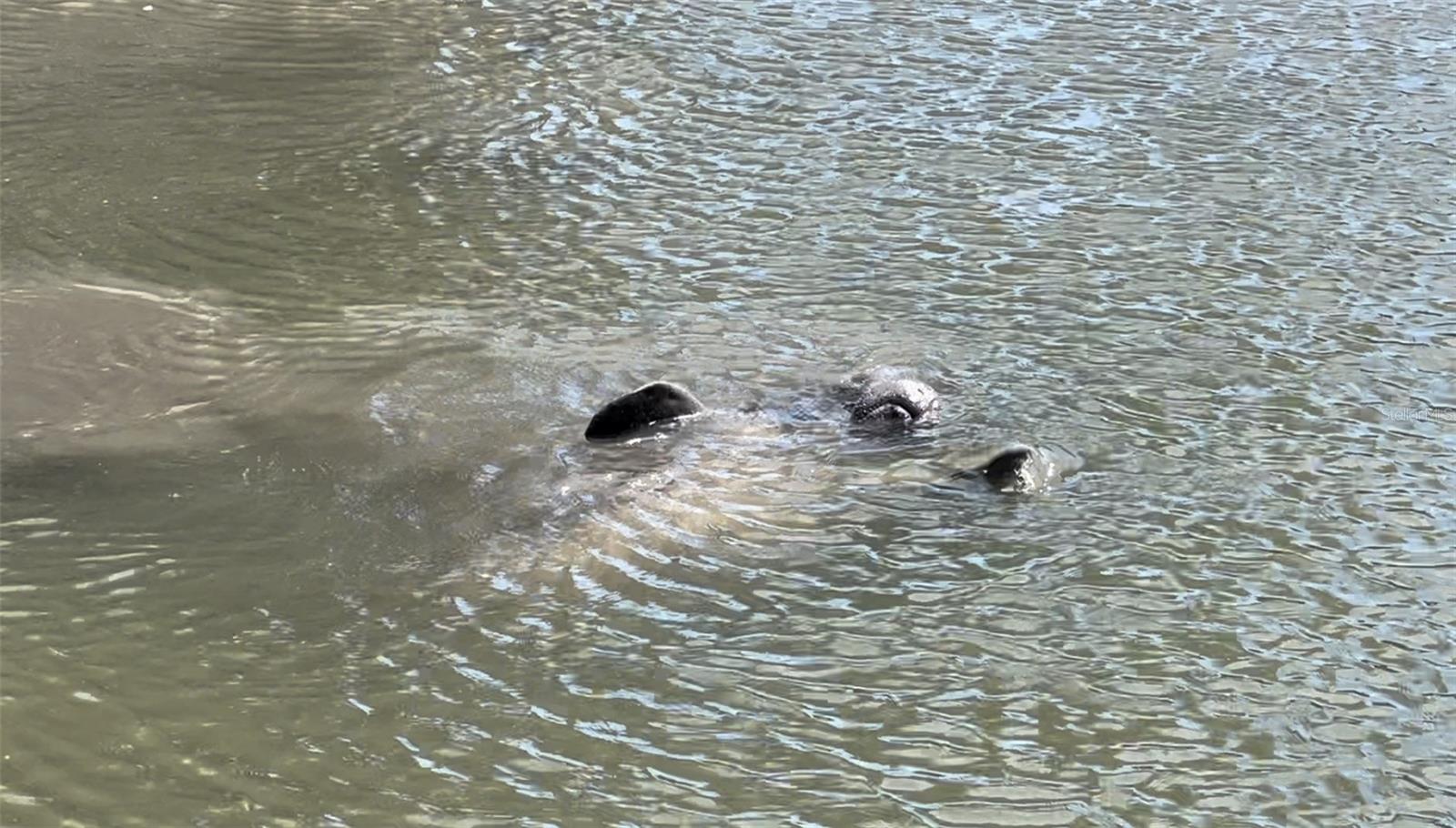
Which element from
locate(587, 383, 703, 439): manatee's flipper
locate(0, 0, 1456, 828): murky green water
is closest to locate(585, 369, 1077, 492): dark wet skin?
locate(587, 383, 703, 439): manatee's flipper

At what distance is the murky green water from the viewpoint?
5.44m

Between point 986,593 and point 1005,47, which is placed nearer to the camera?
point 986,593

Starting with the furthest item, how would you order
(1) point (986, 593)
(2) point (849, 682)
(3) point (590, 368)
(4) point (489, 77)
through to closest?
1. (4) point (489, 77)
2. (3) point (590, 368)
3. (1) point (986, 593)
4. (2) point (849, 682)

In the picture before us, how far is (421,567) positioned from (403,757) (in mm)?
1257

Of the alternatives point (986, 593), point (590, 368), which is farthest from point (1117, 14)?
point (986, 593)

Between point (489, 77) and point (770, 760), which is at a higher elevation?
point (489, 77)

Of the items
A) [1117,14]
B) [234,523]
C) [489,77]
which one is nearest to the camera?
[234,523]

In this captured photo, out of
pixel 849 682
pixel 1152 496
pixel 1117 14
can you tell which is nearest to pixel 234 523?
pixel 849 682

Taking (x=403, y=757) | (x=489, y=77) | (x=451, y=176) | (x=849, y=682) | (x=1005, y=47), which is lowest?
Result: (x=403, y=757)

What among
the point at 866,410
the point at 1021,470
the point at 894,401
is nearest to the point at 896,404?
the point at 894,401

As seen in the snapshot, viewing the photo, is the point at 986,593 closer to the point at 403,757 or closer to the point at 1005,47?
the point at 403,757

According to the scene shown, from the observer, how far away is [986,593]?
636 centimetres

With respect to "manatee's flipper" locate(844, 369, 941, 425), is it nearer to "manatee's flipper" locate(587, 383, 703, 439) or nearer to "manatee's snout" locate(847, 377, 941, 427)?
"manatee's snout" locate(847, 377, 941, 427)

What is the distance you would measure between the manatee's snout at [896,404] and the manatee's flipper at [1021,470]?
45cm
